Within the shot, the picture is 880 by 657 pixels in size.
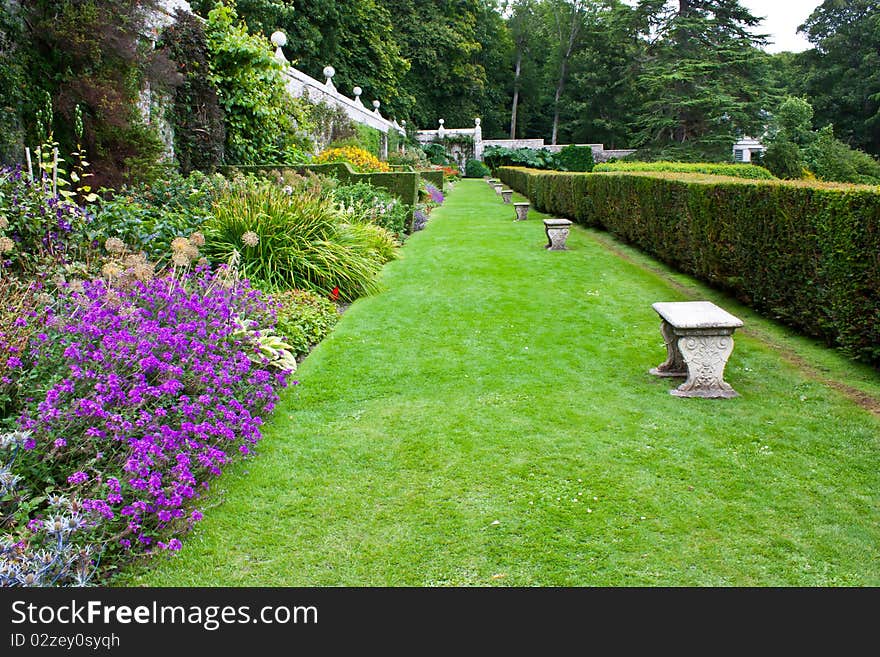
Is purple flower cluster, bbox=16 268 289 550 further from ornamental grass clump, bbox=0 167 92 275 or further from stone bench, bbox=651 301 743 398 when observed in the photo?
stone bench, bbox=651 301 743 398

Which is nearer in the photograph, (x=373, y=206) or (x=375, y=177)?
(x=373, y=206)

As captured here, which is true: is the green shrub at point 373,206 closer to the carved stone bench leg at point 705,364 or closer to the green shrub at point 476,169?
the carved stone bench leg at point 705,364

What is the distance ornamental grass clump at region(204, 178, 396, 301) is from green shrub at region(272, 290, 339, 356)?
24cm

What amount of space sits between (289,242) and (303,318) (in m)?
1.37

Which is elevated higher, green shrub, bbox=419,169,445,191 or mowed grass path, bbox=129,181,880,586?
green shrub, bbox=419,169,445,191

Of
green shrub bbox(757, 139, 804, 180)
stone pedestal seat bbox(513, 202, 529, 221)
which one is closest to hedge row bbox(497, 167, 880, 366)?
stone pedestal seat bbox(513, 202, 529, 221)

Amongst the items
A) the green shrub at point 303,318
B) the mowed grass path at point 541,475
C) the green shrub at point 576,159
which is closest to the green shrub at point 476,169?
the green shrub at point 576,159

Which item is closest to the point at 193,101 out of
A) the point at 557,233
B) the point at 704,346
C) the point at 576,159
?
the point at 557,233

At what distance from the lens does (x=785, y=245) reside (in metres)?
5.81

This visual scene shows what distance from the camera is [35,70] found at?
813cm

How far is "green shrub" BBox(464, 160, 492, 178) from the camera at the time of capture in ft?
146

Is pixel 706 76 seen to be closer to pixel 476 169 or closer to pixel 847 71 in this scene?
pixel 847 71

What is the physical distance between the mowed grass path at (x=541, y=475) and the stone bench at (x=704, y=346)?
0.17 meters

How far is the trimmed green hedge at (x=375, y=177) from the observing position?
12.4 meters
